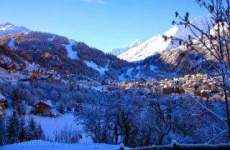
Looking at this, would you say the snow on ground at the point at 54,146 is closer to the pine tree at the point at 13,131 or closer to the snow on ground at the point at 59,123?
the pine tree at the point at 13,131

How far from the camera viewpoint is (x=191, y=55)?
9664 mm

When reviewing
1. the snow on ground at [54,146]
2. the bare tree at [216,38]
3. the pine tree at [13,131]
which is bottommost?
the snow on ground at [54,146]

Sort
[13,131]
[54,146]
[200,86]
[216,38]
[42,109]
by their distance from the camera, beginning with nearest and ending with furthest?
[216,38]
[54,146]
[200,86]
[13,131]
[42,109]

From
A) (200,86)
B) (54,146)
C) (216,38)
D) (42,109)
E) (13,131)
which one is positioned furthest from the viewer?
(42,109)

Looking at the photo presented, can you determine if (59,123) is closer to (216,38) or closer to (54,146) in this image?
(54,146)

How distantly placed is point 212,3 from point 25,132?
2797 cm

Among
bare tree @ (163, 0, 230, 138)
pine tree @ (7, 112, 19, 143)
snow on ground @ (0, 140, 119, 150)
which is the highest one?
bare tree @ (163, 0, 230, 138)

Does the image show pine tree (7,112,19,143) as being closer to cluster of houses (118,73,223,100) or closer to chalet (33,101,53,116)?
cluster of houses (118,73,223,100)

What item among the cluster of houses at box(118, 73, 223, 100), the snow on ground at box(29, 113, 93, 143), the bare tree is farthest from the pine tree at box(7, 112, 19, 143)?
the bare tree

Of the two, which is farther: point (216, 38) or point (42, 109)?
point (42, 109)

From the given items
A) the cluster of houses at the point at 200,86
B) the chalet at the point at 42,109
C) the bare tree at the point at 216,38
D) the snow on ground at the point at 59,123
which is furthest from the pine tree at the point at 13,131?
the chalet at the point at 42,109

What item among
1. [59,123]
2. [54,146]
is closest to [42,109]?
[59,123]

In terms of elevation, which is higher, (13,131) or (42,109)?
(42,109)

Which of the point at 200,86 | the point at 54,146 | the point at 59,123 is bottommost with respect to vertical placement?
the point at 54,146
